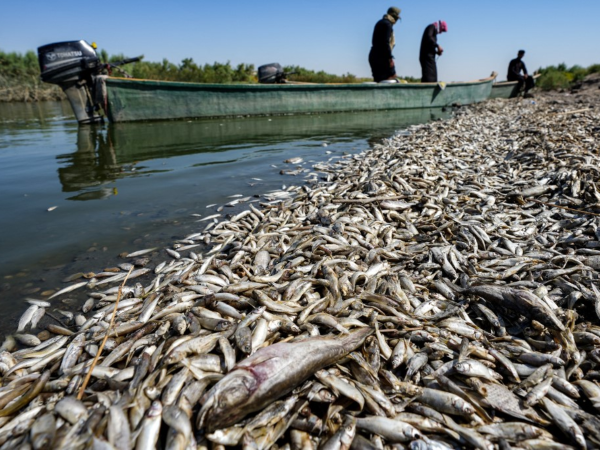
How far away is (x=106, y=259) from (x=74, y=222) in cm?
134

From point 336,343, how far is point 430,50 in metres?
18.7

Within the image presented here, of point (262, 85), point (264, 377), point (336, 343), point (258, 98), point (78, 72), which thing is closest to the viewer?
point (264, 377)

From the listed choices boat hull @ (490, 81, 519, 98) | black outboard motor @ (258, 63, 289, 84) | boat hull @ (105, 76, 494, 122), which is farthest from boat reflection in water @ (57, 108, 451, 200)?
boat hull @ (490, 81, 519, 98)

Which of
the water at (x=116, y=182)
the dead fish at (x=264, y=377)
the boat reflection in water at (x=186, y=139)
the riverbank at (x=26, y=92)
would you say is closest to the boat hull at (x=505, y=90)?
the boat reflection in water at (x=186, y=139)

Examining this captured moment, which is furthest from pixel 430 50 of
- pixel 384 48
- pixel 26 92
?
pixel 26 92

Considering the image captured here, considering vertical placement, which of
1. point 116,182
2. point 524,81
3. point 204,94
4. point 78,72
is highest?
point 524,81

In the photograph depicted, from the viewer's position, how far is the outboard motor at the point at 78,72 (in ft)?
35.0

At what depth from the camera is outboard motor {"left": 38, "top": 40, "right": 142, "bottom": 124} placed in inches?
420

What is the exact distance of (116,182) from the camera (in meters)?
6.46

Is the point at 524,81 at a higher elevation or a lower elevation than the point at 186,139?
higher

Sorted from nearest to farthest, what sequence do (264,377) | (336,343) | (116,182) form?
(264,377) < (336,343) < (116,182)

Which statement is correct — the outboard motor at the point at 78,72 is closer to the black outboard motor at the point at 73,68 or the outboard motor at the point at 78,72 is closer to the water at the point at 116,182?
the black outboard motor at the point at 73,68

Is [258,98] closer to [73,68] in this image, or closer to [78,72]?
[78,72]

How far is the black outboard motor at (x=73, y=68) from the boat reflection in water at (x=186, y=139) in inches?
46.0
